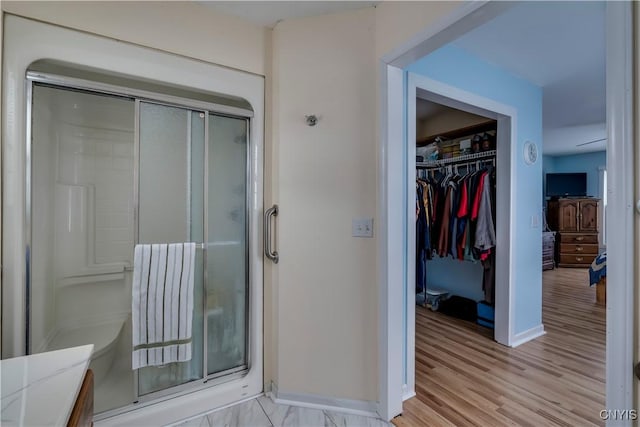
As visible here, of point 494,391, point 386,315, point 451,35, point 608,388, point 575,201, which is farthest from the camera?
point 575,201

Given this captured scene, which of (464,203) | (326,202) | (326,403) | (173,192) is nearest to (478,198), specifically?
(464,203)

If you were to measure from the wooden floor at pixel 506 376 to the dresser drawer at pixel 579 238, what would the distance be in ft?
11.4

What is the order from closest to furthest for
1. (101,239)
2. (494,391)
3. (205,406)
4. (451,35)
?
(451,35), (205,406), (494,391), (101,239)

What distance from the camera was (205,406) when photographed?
5.43 ft

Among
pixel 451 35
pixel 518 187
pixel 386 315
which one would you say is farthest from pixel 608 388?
pixel 518 187

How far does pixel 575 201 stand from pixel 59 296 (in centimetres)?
819

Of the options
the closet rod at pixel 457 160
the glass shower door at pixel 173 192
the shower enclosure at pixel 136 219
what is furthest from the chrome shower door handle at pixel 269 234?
the closet rod at pixel 457 160

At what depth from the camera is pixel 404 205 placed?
176 cm

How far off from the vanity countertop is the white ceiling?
7.38ft

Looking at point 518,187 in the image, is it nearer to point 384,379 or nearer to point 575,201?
point 384,379

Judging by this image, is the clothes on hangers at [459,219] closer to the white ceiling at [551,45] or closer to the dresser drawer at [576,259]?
the white ceiling at [551,45]

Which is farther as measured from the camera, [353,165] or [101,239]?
[101,239]

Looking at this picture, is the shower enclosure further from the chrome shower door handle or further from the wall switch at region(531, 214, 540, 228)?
the wall switch at region(531, 214, 540, 228)

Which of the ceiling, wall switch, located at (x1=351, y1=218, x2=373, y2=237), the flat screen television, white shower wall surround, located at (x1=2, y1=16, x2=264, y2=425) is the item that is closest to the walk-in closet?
wall switch, located at (x1=351, y1=218, x2=373, y2=237)
